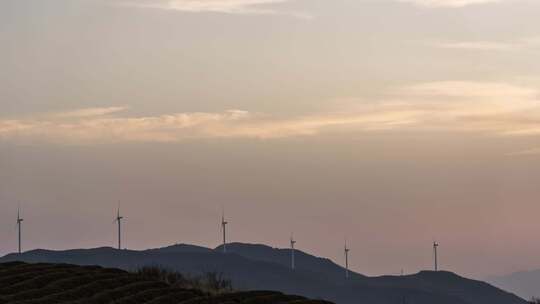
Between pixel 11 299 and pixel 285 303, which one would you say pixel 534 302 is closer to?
pixel 285 303

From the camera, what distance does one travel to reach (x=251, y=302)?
3500cm

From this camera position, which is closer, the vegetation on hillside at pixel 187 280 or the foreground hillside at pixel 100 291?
the foreground hillside at pixel 100 291

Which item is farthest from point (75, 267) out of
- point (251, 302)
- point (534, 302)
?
point (534, 302)

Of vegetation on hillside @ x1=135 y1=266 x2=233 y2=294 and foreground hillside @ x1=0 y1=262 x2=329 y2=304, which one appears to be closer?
foreground hillside @ x1=0 y1=262 x2=329 y2=304

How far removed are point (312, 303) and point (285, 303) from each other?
0.70 metres

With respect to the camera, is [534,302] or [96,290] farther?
[534,302]

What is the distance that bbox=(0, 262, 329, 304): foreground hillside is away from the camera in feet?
113

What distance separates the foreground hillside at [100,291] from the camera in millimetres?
34562

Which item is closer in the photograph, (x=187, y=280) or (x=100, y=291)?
(x=100, y=291)

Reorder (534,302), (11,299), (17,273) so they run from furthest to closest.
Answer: (534,302), (17,273), (11,299)

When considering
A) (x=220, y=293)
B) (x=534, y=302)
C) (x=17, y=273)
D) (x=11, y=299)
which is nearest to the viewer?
(x=11, y=299)

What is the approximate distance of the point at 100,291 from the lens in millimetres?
35812

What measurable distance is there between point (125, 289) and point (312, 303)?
4947 mm

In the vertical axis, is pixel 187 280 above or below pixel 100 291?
above
